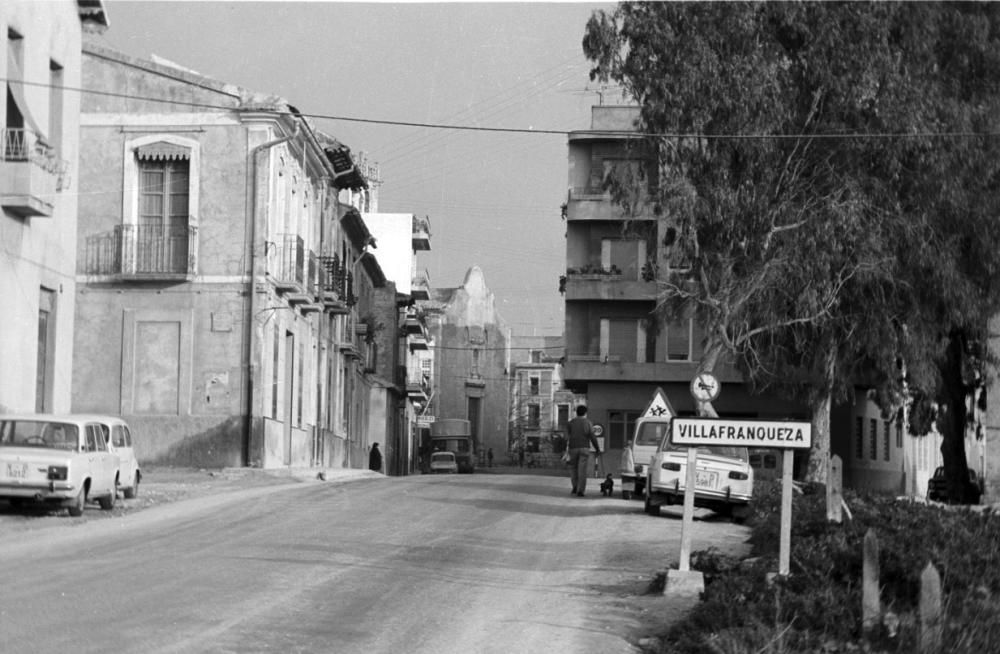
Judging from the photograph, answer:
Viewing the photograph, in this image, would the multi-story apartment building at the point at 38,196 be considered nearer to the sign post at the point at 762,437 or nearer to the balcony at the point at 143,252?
the balcony at the point at 143,252

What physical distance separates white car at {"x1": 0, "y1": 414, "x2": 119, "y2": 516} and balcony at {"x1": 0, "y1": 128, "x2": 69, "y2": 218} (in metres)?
5.70

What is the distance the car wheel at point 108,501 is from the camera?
24828mm

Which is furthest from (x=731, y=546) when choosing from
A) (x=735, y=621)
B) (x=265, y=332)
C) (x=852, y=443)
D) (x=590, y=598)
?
(x=852, y=443)

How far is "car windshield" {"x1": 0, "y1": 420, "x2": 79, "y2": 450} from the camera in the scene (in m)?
23.1

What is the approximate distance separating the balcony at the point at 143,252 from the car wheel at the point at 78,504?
16.4 metres

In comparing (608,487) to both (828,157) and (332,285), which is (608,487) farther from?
(332,285)

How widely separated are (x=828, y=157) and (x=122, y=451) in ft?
54.0

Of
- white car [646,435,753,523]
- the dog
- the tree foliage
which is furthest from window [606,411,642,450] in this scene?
white car [646,435,753,523]

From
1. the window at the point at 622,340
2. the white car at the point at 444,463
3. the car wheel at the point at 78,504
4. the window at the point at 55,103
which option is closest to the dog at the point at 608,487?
the car wheel at the point at 78,504

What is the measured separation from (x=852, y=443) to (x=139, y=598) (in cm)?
5094

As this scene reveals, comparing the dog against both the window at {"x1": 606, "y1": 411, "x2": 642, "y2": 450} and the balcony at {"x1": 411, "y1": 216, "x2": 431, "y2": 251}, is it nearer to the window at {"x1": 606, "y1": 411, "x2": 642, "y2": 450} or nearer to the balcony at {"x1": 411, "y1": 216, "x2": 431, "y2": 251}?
the window at {"x1": 606, "y1": 411, "x2": 642, "y2": 450}

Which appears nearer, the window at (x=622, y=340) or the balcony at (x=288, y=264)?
the balcony at (x=288, y=264)

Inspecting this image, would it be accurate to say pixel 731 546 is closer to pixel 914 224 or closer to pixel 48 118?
pixel 914 224

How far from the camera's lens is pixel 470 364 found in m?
109
